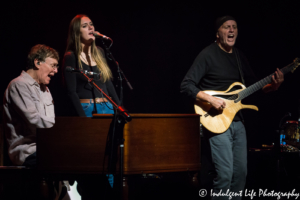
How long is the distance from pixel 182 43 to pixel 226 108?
1.96m

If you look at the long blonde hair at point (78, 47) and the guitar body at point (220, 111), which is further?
the long blonde hair at point (78, 47)

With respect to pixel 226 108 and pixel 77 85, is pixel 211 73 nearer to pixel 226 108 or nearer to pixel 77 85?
pixel 226 108

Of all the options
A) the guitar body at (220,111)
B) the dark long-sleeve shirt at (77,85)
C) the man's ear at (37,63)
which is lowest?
the guitar body at (220,111)

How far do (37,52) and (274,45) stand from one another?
344 centimetres

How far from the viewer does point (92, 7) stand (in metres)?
4.31

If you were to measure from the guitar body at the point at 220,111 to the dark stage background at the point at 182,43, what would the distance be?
4.70 feet

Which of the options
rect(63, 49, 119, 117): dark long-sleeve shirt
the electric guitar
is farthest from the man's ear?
the electric guitar

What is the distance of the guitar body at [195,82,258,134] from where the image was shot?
2.80 m

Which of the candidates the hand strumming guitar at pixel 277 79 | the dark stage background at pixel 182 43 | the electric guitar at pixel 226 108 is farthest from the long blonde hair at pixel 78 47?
the hand strumming guitar at pixel 277 79

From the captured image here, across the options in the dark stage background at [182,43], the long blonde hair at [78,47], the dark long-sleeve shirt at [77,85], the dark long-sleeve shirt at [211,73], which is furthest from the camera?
the dark stage background at [182,43]

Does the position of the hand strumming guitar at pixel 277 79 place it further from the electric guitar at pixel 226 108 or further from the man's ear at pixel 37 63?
the man's ear at pixel 37 63

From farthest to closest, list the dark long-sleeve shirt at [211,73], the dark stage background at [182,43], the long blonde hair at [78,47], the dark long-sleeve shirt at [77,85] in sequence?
the dark stage background at [182,43], the long blonde hair at [78,47], the dark long-sleeve shirt at [211,73], the dark long-sleeve shirt at [77,85]

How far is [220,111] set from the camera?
2.89 metres

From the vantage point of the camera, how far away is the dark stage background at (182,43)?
4.45 metres
